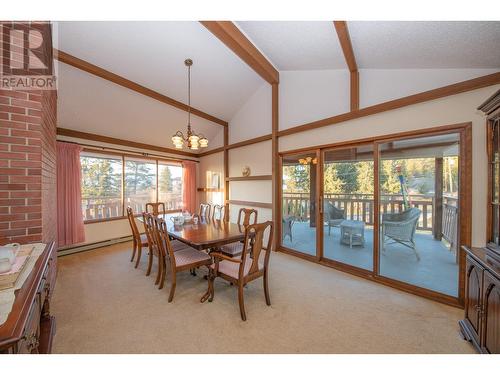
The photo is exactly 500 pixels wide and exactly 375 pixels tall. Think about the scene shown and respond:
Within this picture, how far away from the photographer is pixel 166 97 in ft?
13.2

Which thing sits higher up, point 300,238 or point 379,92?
point 379,92

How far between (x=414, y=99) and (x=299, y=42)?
5.04 ft

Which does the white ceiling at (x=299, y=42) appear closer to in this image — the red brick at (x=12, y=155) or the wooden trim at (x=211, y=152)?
the wooden trim at (x=211, y=152)

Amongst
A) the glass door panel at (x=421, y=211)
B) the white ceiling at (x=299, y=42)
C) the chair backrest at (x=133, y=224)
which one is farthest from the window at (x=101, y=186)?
the glass door panel at (x=421, y=211)

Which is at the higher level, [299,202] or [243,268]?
[299,202]

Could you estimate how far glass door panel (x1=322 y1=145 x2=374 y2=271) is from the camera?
2.91 meters

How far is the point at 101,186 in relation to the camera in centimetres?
442

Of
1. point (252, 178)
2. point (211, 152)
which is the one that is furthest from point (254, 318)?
point (211, 152)

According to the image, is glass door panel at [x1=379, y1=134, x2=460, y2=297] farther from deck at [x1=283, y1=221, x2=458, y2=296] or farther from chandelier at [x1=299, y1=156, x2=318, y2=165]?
chandelier at [x1=299, y1=156, x2=318, y2=165]

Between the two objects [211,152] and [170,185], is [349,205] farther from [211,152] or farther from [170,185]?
[170,185]

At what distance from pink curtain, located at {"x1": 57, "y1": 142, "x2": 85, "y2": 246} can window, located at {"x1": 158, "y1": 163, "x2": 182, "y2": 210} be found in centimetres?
179

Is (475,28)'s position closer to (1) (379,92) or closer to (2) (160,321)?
(1) (379,92)
